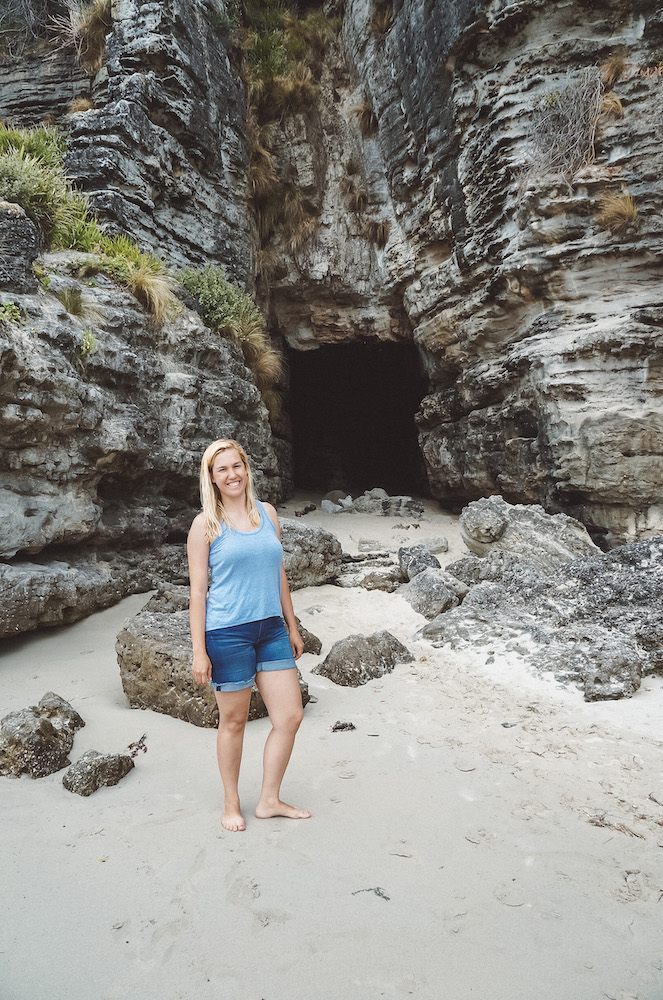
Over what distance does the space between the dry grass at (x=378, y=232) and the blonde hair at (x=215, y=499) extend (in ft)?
33.2

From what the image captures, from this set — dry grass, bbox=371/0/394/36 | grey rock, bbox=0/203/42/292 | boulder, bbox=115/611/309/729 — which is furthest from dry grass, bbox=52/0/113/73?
boulder, bbox=115/611/309/729

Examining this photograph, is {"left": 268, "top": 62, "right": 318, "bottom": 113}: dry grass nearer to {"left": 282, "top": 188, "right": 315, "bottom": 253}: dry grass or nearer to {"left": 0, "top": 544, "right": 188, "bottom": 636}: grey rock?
{"left": 282, "top": 188, "right": 315, "bottom": 253}: dry grass

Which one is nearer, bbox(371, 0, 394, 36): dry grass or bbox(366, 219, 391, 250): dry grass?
bbox(371, 0, 394, 36): dry grass

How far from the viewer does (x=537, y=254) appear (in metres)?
8.19

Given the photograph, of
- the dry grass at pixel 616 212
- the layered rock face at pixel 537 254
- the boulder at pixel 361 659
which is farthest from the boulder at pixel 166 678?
the dry grass at pixel 616 212

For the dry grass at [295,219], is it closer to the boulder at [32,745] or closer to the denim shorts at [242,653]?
the boulder at [32,745]

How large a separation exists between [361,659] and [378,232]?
9.80m

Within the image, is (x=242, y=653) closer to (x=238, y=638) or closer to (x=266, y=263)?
(x=238, y=638)

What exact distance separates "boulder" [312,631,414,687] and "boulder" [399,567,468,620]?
1.06 meters

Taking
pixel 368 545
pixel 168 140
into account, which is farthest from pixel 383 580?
pixel 168 140

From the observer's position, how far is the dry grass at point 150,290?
22.3 feet

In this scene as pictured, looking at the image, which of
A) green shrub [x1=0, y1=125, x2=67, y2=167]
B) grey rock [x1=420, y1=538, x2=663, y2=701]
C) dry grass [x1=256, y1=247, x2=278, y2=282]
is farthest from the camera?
dry grass [x1=256, y1=247, x2=278, y2=282]

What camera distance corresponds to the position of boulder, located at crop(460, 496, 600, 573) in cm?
636

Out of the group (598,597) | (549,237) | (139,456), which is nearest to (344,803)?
(598,597)
